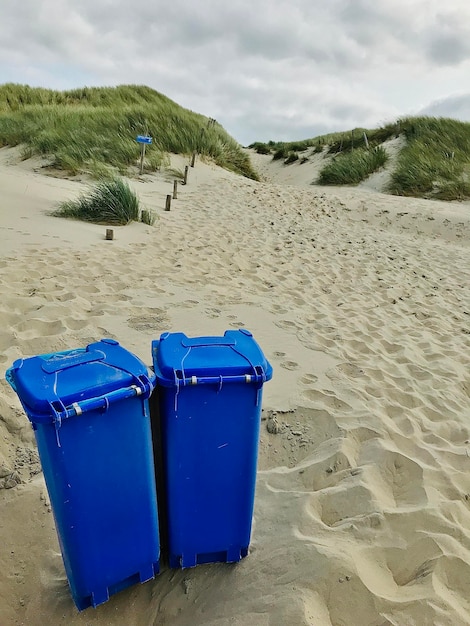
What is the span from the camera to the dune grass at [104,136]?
13.6 meters

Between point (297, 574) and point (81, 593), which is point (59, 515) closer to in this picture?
point (81, 593)

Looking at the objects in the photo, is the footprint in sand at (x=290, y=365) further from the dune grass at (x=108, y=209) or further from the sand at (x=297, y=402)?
the dune grass at (x=108, y=209)

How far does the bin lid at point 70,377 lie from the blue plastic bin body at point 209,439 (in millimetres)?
132

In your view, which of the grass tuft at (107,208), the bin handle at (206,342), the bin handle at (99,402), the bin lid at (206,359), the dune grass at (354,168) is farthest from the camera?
the dune grass at (354,168)

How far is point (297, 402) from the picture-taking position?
330 cm

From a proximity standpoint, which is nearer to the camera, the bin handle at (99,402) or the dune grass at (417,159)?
the bin handle at (99,402)

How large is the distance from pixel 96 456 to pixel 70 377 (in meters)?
0.28

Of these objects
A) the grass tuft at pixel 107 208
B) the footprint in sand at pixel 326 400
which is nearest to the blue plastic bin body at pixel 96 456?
the footprint in sand at pixel 326 400

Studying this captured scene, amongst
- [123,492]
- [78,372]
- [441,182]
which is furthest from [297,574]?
[441,182]

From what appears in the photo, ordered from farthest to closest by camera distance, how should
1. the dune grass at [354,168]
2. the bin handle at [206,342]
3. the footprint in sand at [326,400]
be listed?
the dune grass at [354,168]
the footprint in sand at [326,400]
the bin handle at [206,342]

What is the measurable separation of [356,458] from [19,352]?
244 centimetres

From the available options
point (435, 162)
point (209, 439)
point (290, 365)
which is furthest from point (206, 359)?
point (435, 162)

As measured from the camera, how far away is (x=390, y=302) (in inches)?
220

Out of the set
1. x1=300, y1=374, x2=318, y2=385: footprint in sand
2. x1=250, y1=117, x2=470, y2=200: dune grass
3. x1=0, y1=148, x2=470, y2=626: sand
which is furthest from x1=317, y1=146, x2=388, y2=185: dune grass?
x1=300, y1=374, x2=318, y2=385: footprint in sand
